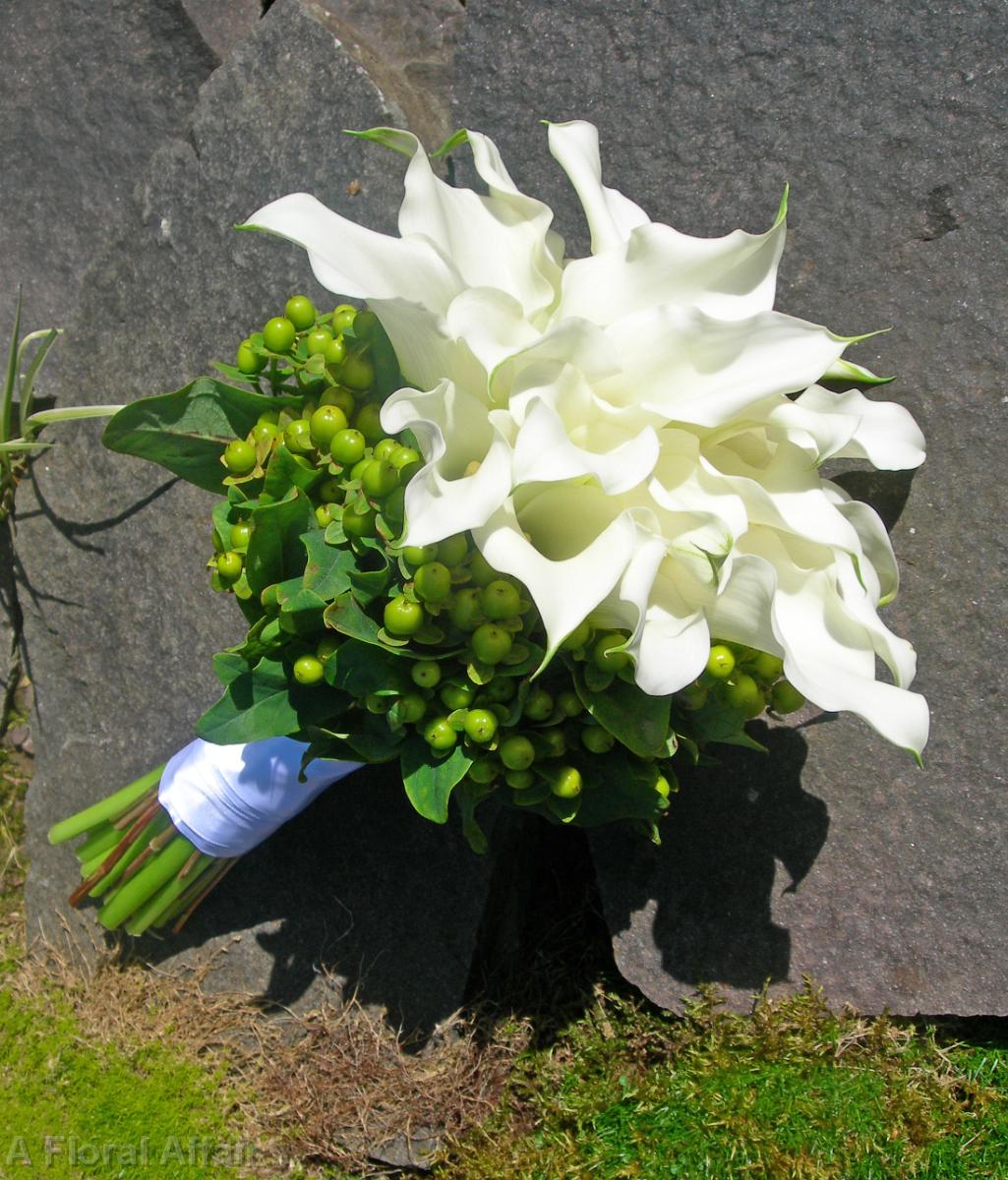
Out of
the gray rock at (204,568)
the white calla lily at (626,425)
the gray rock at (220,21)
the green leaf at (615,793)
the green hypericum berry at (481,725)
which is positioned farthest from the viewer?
the gray rock at (220,21)

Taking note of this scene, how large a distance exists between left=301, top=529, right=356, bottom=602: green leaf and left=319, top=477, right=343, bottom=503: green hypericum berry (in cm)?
3

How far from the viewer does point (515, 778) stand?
81cm

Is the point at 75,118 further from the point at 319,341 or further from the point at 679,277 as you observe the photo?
the point at 679,277

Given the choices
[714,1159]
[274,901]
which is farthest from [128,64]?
Answer: [714,1159]

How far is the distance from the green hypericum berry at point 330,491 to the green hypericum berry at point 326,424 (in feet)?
0.10

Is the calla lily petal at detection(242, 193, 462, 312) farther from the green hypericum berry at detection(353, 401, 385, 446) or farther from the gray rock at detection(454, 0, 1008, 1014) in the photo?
the gray rock at detection(454, 0, 1008, 1014)

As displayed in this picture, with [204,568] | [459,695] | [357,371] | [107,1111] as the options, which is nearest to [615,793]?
[459,695]

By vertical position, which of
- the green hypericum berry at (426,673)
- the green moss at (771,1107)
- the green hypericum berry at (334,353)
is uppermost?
the green hypericum berry at (334,353)

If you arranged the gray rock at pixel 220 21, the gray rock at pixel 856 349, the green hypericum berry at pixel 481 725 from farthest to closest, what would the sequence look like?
the gray rock at pixel 220 21
the gray rock at pixel 856 349
the green hypericum berry at pixel 481 725

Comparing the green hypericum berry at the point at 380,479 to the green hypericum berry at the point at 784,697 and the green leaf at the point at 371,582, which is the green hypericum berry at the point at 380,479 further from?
the green hypericum berry at the point at 784,697

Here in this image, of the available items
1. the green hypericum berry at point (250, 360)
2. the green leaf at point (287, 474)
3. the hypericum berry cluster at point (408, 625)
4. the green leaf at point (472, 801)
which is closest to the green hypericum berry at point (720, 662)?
the hypericum berry cluster at point (408, 625)

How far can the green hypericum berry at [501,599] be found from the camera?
72 centimetres

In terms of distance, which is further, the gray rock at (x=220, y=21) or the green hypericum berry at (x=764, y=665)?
the gray rock at (x=220, y=21)

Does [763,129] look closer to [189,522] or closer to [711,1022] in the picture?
[189,522]
